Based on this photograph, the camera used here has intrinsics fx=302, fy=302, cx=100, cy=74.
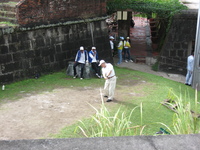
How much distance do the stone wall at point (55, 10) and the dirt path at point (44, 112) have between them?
3.21 m

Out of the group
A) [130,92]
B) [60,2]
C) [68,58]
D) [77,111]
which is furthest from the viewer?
[68,58]

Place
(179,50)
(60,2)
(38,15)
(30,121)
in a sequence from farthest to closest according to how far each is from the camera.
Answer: (179,50)
(60,2)
(38,15)
(30,121)

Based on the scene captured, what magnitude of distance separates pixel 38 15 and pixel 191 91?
22.7 ft

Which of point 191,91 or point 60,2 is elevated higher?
point 60,2

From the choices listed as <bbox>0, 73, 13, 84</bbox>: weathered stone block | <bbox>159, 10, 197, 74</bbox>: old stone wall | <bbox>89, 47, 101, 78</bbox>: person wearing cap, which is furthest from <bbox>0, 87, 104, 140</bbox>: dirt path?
<bbox>159, 10, 197, 74</bbox>: old stone wall

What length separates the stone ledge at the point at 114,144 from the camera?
2439 mm

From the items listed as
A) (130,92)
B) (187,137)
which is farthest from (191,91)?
(187,137)

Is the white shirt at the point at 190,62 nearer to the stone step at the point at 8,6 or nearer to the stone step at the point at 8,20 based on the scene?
the stone step at the point at 8,20

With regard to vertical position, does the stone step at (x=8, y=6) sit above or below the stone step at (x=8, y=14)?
above

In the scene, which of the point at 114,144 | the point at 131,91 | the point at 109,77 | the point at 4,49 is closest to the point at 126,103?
the point at 109,77

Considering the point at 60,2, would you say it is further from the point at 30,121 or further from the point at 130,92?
the point at 30,121

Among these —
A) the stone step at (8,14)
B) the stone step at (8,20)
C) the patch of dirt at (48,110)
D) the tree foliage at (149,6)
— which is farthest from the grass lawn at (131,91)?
the tree foliage at (149,6)

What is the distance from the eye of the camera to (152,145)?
2.49 meters

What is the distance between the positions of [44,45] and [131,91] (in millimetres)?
4125
